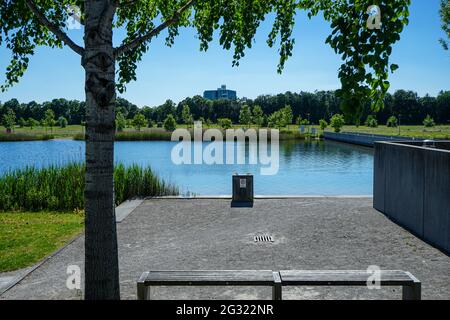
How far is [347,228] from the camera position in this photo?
9031 mm

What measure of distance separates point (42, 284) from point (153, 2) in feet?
13.1

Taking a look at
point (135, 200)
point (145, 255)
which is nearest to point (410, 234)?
point (145, 255)

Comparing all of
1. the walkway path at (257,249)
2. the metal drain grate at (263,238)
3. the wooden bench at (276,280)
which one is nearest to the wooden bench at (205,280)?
the wooden bench at (276,280)

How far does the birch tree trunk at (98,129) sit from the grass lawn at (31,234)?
3.60 metres

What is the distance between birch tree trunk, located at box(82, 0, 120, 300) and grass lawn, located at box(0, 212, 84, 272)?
3.60 meters

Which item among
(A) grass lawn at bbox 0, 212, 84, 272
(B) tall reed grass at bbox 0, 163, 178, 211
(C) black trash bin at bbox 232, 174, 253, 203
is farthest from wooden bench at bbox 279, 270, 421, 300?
(B) tall reed grass at bbox 0, 163, 178, 211

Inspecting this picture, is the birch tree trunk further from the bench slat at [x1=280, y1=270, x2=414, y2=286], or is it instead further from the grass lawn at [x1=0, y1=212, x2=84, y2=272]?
the grass lawn at [x1=0, y1=212, x2=84, y2=272]

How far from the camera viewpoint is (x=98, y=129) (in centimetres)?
374

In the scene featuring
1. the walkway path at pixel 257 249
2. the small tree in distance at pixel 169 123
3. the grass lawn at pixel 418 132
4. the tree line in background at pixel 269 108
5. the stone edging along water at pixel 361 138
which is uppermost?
the tree line in background at pixel 269 108

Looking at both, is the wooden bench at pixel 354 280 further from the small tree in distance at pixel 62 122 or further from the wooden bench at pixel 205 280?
the small tree in distance at pixel 62 122

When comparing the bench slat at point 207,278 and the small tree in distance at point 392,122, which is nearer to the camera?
the bench slat at point 207,278

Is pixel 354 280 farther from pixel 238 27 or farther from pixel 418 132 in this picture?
pixel 418 132

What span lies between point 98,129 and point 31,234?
628 cm

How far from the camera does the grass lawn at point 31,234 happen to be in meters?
7.19
